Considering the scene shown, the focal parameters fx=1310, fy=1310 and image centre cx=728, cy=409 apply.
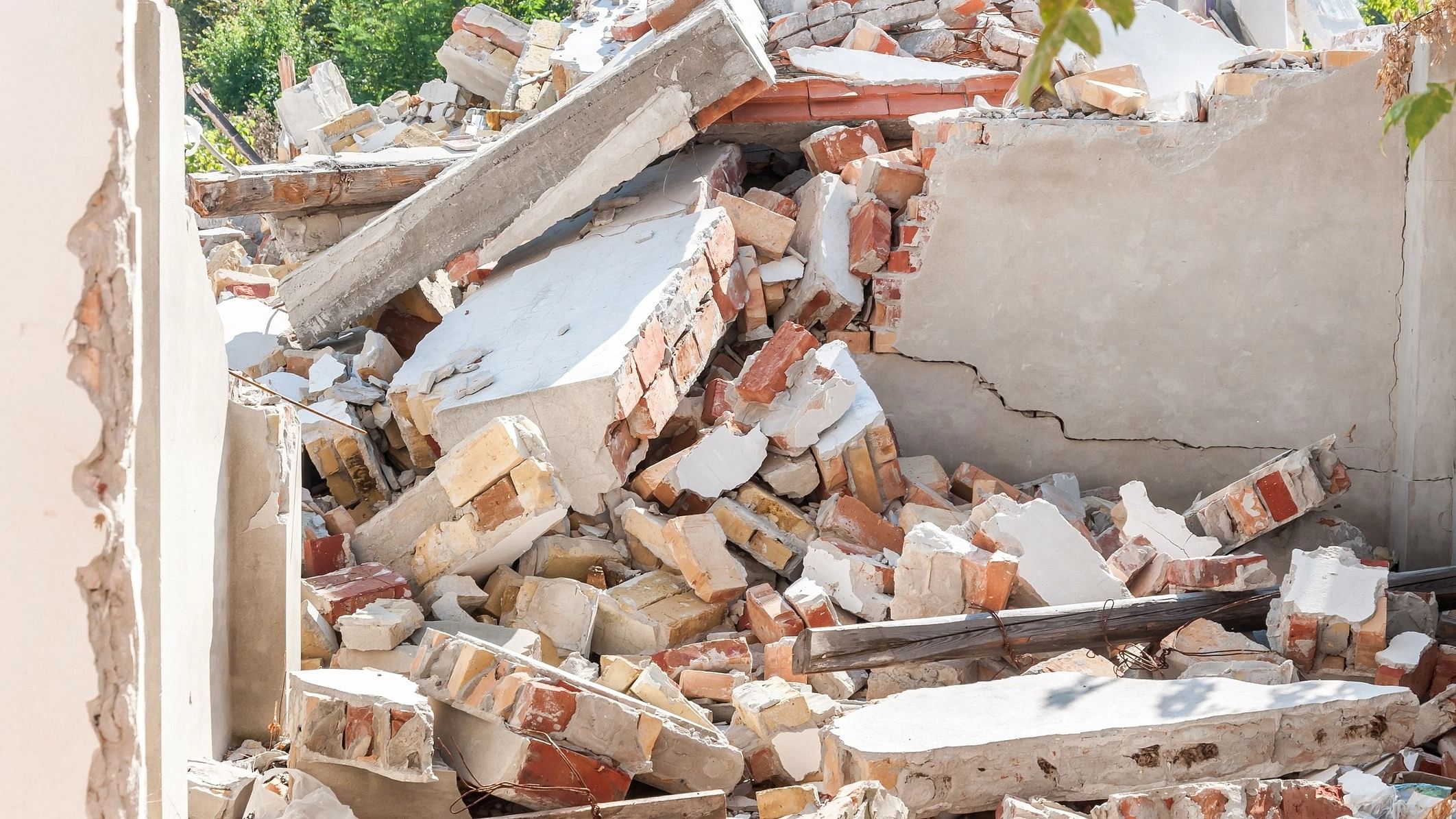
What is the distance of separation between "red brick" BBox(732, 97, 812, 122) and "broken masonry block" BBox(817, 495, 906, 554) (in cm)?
247

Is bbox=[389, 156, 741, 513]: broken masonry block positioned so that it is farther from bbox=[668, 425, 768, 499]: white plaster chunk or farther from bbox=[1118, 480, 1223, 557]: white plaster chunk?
bbox=[1118, 480, 1223, 557]: white plaster chunk

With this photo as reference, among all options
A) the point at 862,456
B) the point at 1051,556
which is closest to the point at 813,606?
the point at 1051,556

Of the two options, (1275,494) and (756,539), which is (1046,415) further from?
(756,539)

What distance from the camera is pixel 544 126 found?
21.3ft

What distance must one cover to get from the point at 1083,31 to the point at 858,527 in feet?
14.2

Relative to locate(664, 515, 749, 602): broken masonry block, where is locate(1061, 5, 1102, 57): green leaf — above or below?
above

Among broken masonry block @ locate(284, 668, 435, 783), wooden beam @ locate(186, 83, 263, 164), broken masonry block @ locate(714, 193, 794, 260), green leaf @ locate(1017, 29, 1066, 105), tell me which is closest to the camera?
green leaf @ locate(1017, 29, 1066, 105)

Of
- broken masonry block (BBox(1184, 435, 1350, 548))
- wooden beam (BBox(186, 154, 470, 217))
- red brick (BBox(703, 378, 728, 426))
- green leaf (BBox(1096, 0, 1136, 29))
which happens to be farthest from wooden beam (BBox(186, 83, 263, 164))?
green leaf (BBox(1096, 0, 1136, 29))

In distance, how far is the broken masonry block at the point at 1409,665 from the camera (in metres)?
4.44

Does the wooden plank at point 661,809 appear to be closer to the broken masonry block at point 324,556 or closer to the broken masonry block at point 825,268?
the broken masonry block at point 324,556

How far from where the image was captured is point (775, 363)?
6.08 meters

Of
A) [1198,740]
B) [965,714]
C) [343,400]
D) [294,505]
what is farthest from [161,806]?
[343,400]

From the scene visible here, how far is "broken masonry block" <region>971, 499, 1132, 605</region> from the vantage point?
5.03 meters

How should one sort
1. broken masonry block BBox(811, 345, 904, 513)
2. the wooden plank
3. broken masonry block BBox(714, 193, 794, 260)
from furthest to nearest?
broken masonry block BBox(714, 193, 794, 260), broken masonry block BBox(811, 345, 904, 513), the wooden plank
